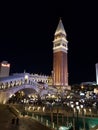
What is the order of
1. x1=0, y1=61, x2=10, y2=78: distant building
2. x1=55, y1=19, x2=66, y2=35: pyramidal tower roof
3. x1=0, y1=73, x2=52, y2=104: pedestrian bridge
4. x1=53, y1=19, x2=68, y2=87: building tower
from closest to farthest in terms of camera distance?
x1=0, y1=73, x2=52, y2=104: pedestrian bridge
x1=53, y1=19, x2=68, y2=87: building tower
x1=55, y1=19, x2=66, y2=35: pyramidal tower roof
x1=0, y1=61, x2=10, y2=78: distant building

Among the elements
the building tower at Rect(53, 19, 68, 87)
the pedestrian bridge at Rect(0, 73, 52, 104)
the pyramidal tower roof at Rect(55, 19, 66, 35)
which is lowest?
the pedestrian bridge at Rect(0, 73, 52, 104)

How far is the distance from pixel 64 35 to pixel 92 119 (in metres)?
77.0

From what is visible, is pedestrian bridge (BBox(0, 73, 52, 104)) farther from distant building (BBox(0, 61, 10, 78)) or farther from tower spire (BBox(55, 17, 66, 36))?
distant building (BBox(0, 61, 10, 78))

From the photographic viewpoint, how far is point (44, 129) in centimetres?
1541

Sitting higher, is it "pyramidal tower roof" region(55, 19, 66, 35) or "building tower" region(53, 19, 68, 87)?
"pyramidal tower roof" region(55, 19, 66, 35)

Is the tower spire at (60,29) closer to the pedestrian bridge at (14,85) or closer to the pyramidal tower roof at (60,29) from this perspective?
the pyramidal tower roof at (60,29)

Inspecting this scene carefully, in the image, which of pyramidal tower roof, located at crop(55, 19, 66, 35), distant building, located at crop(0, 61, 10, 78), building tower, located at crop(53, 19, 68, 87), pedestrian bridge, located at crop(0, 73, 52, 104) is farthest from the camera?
distant building, located at crop(0, 61, 10, 78)

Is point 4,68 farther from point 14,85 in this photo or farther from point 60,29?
point 14,85

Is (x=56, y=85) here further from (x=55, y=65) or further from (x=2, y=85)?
(x=2, y=85)

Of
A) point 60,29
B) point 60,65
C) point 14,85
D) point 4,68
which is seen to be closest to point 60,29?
point 60,29

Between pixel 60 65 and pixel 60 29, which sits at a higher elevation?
pixel 60 29

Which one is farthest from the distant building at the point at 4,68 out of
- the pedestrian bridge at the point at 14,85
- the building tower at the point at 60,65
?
the pedestrian bridge at the point at 14,85

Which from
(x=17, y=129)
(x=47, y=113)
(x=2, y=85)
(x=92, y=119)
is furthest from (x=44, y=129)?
(x=2, y=85)

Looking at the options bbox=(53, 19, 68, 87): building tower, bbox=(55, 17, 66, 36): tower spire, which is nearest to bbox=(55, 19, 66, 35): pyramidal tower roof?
bbox=(55, 17, 66, 36): tower spire
